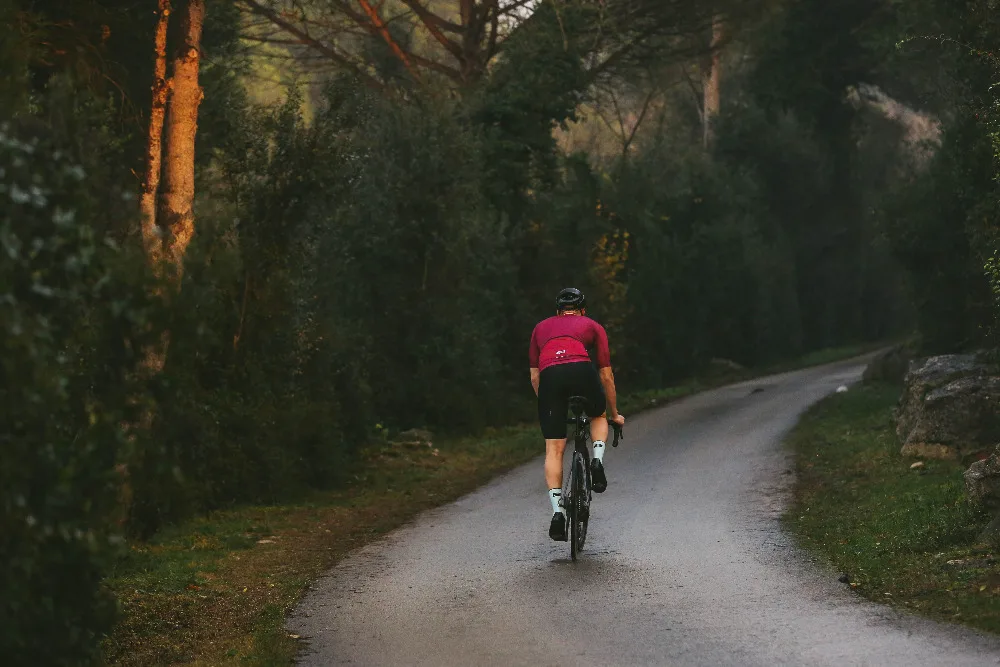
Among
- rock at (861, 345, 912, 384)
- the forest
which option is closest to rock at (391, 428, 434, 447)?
the forest

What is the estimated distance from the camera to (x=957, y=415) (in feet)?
60.2

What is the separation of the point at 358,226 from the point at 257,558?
42.3 feet

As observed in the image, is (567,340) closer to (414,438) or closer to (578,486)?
(578,486)

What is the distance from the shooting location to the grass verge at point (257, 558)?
9.27 meters

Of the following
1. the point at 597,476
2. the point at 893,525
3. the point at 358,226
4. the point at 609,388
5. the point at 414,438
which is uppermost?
the point at 358,226

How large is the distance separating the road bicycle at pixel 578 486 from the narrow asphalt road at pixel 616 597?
234mm

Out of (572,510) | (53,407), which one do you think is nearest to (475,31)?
(572,510)

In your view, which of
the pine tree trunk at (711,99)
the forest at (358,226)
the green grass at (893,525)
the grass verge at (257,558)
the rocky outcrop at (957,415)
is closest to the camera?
the forest at (358,226)

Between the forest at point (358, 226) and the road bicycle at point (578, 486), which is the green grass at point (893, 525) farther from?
the forest at point (358, 226)

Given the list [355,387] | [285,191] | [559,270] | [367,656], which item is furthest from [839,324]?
[367,656]

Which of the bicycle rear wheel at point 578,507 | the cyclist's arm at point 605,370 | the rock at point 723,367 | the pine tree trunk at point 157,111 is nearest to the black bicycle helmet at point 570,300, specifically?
the cyclist's arm at point 605,370

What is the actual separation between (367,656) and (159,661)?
1.33m

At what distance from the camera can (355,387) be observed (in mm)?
21156

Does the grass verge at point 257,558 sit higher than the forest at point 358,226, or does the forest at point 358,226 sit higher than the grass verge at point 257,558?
the forest at point 358,226
